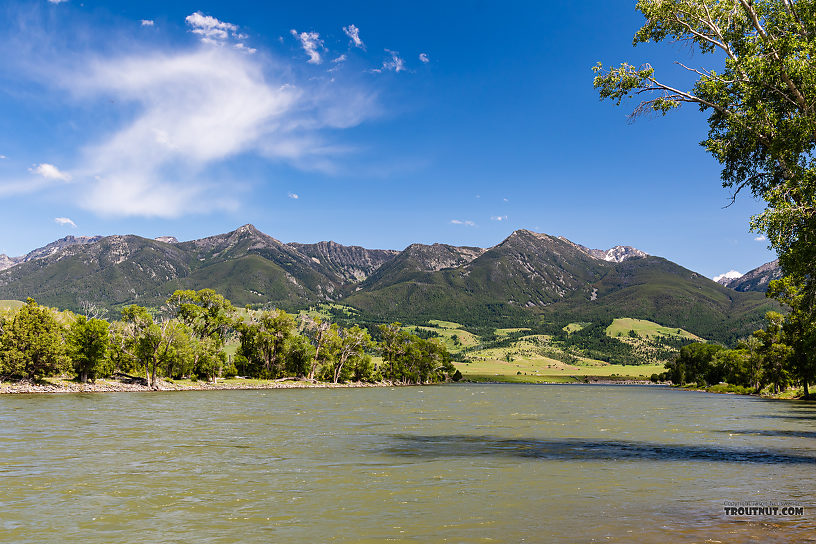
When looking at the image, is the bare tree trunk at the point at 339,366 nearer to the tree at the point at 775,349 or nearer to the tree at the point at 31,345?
the tree at the point at 31,345

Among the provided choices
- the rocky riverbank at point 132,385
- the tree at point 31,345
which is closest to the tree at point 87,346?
the tree at point 31,345

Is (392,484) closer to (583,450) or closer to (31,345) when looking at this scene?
(583,450)

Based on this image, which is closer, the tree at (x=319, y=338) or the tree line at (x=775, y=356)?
the tree line at (x=775, y=356)

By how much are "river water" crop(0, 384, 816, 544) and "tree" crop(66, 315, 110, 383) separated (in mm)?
72584

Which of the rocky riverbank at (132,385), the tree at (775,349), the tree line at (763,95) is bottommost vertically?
the rocky riverbank at (132,385)

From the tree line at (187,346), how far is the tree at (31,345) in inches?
6.0

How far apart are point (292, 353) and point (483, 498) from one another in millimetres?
142184

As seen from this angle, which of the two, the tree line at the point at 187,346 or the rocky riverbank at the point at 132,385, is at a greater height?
the tree line at the point at 187,346

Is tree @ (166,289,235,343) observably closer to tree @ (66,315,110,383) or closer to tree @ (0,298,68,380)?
tree @ (66,315,110,383)

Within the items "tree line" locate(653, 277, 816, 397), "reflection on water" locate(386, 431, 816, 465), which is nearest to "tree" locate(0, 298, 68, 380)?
"reflection on water" locate(386, 431, 816, 465)

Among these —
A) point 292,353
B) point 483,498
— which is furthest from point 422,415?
point 292,353

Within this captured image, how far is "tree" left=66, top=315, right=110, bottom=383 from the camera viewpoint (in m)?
106

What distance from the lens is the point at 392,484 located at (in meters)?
22.1

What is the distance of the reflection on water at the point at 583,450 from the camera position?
98.0 feet
